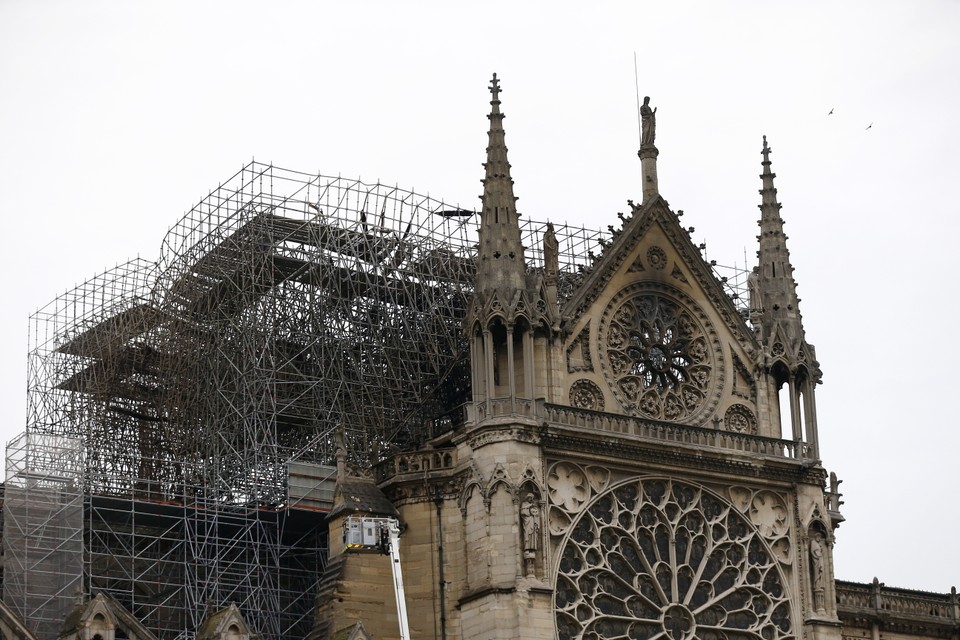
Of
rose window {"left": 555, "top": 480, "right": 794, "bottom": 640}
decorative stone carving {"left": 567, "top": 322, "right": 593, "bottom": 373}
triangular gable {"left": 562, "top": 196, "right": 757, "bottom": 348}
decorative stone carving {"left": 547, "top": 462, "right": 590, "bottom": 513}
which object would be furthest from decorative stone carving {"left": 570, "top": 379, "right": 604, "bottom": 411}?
triangular gable {"left": 562, "top": 196, "right": 757, "bottom": 348}

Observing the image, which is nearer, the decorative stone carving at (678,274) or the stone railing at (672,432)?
the stone railing at (672,432)

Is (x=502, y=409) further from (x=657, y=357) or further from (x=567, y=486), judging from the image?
(x=657, y=357)

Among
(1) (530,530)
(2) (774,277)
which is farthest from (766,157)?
(1) (530,530)

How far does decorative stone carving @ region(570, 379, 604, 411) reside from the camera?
51250 mm

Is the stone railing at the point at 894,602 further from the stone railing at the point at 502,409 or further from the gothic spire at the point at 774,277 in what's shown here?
the stone railing at the point at 502,409

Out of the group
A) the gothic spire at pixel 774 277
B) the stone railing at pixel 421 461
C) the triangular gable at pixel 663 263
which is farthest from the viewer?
the gothic spire at pixel 774 277

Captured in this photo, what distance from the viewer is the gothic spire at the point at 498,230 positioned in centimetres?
5078

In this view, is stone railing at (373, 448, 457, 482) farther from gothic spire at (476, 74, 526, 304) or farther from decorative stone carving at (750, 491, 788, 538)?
decorative stone carving at (750, 491, 788, 538)

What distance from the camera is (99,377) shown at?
203 feet

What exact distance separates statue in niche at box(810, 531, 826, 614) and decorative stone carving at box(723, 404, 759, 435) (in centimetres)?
330

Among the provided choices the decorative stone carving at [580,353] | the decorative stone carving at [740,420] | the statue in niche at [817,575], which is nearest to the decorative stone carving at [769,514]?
the statue in niche at [817,575]

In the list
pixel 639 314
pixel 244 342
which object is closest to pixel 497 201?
pixel 639 314

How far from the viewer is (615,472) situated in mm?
50875

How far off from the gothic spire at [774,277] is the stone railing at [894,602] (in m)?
7.55
